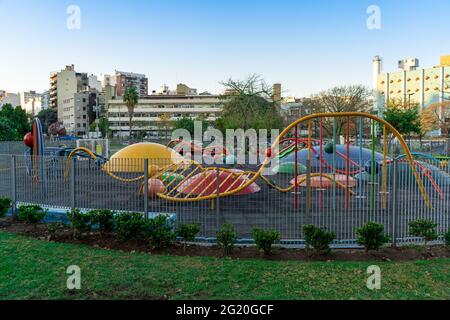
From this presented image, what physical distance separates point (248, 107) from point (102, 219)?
3499cm

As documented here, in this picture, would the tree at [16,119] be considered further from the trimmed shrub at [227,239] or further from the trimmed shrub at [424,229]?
the trimmed shrub at [424,229]

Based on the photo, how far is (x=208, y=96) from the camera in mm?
111312

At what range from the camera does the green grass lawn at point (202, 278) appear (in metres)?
5.88

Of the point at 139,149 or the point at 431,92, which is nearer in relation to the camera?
the point at 139,149

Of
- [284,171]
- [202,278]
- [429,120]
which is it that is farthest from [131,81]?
[202,278]

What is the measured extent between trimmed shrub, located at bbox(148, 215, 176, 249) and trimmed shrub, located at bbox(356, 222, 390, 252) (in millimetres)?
3697

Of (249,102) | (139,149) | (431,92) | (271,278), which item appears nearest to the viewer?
(271,278)

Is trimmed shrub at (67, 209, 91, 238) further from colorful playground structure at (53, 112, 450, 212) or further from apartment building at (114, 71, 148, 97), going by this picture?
apartment building at (114, 71, 148, 97)

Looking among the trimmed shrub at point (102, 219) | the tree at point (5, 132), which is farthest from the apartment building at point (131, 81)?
the trimmed shrub at point (102, 219)

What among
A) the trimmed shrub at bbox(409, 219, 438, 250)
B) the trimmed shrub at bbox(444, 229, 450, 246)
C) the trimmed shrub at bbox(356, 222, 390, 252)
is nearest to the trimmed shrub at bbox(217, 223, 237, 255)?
the trimmed shrub at bbox(356, 222, 390, 252)

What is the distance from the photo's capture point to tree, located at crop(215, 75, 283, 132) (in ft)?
135
